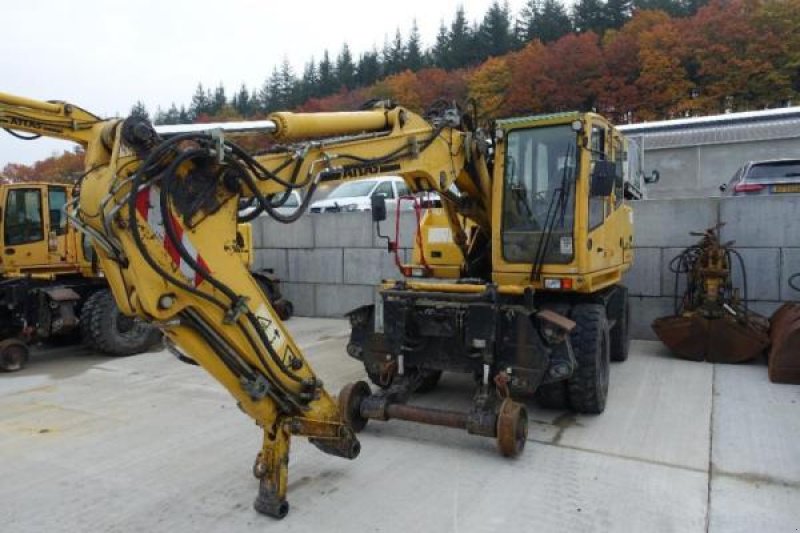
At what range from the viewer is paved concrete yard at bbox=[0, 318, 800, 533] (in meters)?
3.62

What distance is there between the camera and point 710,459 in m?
4.38

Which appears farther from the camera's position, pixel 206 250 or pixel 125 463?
pixel 125 463

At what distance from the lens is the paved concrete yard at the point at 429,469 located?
3617 mm

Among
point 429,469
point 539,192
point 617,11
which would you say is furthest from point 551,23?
point 429,469

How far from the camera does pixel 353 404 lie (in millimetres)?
4941

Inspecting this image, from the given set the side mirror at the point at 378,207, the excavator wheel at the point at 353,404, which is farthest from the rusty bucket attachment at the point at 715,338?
the excavator wheel at the point at 353,404

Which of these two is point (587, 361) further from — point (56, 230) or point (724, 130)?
point (724, 130)

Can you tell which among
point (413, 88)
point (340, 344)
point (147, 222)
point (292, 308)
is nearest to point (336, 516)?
point (147, 222)

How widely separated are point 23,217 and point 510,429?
7.92 m

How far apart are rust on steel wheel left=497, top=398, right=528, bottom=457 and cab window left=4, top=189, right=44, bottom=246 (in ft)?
25.0

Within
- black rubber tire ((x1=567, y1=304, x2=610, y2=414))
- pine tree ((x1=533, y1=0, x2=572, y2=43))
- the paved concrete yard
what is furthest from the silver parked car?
pine tree ((x1=533, y1=0, x2=572, y2=43))

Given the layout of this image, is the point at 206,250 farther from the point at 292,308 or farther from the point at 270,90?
the point at 270,90

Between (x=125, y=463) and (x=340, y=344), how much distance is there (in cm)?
453

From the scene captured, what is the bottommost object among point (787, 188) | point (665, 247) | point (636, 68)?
point (665, 247)
